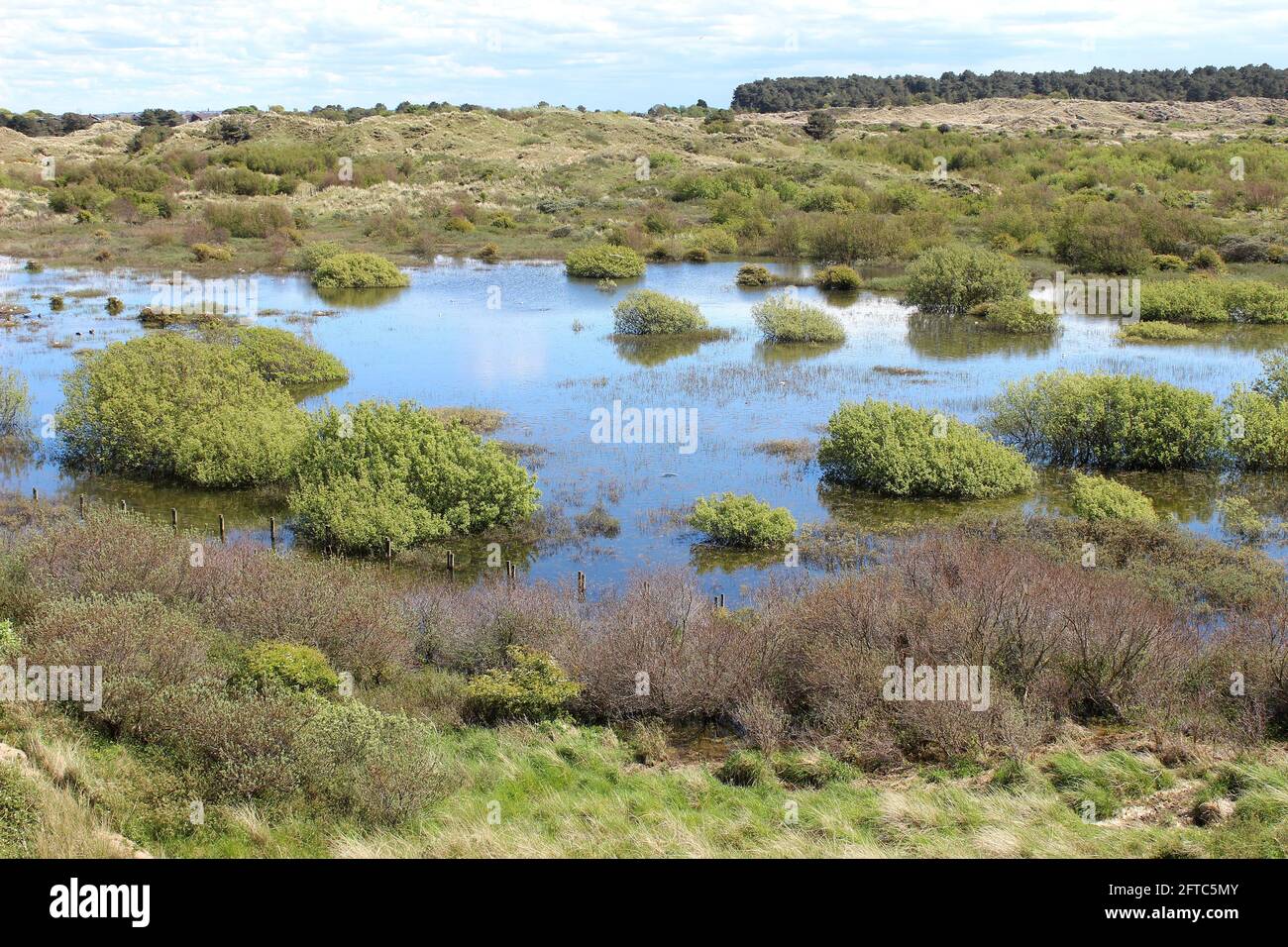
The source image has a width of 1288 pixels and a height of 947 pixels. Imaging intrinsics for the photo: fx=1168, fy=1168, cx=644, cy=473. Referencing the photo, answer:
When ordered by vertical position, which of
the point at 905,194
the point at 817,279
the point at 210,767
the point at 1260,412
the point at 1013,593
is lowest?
the point at 210,767

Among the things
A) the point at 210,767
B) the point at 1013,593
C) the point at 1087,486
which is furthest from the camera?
the point at 1087,486

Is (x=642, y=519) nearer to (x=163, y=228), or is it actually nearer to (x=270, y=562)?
(x=270, y=562)

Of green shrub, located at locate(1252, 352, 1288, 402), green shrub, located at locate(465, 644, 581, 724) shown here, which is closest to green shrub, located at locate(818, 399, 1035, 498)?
green shrub, located at locate(1252, 352, 1288, 402)

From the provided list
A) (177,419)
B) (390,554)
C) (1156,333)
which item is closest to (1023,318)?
(1156,333)

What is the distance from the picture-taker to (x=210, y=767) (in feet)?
32.1

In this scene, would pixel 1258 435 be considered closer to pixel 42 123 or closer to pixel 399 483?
pixel 399 483

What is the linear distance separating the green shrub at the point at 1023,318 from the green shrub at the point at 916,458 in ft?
A: 49.2

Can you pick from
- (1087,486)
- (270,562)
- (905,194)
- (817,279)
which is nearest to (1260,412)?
(1087,486)

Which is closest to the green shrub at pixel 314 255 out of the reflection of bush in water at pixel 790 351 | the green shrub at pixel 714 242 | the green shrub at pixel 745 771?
the green shrub at pixel 714 242

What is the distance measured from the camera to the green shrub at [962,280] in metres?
38.7

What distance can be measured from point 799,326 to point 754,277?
1276 cm

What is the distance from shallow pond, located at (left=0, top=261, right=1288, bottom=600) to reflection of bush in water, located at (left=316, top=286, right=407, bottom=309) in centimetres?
28

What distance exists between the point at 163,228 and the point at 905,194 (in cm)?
3740

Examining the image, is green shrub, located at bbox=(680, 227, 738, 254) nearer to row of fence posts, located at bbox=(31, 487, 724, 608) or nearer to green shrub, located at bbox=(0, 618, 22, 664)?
row of fence posts, located at bbox=(31, 487, 724, 608)
